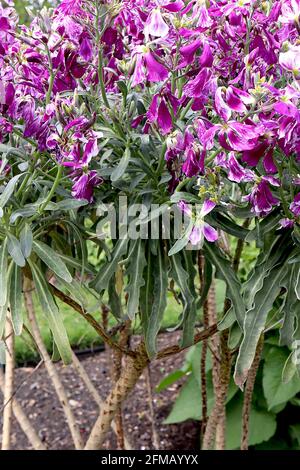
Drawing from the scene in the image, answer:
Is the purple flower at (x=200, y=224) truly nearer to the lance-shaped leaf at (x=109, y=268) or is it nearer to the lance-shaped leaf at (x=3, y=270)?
the lance-shaped leaf at (x=109, y=268)

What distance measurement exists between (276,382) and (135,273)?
1539mm

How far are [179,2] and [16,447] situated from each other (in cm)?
278

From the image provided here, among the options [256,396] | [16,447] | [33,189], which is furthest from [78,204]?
[16,447]

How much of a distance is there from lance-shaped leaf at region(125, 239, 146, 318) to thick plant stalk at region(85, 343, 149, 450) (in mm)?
338

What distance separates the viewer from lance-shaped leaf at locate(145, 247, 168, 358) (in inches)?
53.9

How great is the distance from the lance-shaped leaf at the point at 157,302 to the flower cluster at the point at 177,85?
230 millimetres

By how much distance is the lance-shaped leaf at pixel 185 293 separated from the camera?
52.8 inches

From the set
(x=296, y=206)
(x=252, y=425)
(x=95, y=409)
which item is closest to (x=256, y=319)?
(x=296, y=206)

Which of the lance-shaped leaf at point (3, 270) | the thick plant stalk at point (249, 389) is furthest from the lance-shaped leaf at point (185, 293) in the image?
the thick plant stalk at point (249, 389)

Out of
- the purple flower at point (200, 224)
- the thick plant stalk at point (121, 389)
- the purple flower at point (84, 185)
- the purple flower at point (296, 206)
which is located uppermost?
the purple flower at point (84, 185)

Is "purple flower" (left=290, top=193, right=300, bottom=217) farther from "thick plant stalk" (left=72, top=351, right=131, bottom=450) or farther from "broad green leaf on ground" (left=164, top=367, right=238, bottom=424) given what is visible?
"broad green leaf on ground" (left=164, top=367, right=238, bottom=424)

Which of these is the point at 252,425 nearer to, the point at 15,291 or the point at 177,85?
the point at 15,291

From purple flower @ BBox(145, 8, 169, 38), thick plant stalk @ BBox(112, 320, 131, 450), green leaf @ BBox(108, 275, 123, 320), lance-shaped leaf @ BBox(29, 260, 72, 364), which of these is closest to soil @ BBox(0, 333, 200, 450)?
thick plant stalk @ BBox(112, 320, 131, 450)

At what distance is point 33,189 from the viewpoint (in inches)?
55.0
